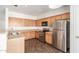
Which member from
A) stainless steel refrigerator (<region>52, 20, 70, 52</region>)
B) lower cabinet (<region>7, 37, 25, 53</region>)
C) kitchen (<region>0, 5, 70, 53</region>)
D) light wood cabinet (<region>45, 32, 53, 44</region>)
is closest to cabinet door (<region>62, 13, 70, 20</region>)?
kitchen (<region>0, 5, 70, 53</region>)

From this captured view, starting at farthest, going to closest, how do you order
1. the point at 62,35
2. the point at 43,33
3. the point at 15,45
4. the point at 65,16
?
the point at 43,33 < the point at 65,16 < the point at 62,35 < the point at 15,45

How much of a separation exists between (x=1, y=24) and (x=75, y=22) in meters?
1.31

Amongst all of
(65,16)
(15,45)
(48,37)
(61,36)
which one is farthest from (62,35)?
(15,45)

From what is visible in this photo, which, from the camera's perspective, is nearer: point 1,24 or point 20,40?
point 1,24

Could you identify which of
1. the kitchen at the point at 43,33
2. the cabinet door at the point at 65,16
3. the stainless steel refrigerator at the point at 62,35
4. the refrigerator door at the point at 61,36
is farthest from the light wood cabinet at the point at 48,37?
the cabinet door at the point at 65,16

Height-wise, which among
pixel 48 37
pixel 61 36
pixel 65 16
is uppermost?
pixel 65 16

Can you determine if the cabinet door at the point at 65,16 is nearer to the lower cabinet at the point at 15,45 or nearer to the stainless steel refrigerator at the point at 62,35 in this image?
the stainless steel refrigerator at the point at 62,35

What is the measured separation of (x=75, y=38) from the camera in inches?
57.0

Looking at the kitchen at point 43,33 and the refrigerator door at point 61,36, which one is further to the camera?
the refrigerator door at point 61,36

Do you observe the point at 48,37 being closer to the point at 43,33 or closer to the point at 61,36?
the point at 43,33

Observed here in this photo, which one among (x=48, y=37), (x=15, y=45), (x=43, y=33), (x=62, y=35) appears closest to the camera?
(x=15, y=45)

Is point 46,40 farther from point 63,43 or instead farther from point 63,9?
point 63,9

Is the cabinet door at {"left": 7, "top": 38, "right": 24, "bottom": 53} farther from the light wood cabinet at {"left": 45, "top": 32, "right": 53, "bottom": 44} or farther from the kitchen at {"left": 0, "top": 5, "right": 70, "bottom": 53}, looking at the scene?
the light wood cabinet at {"left": 45, "top": 32, "right": 53, "bottom": 44}
